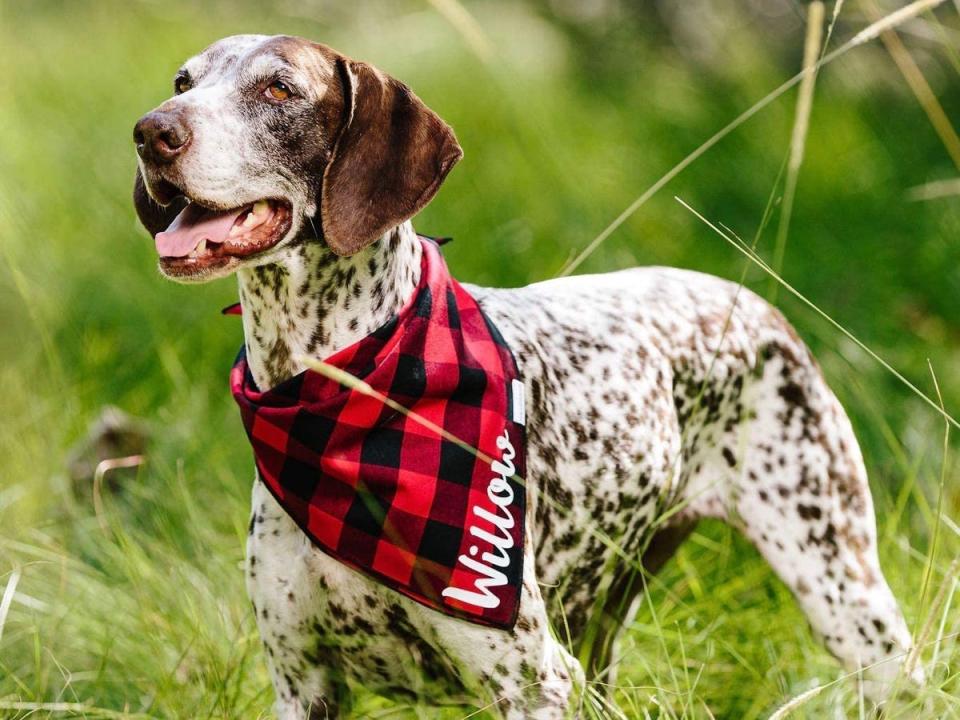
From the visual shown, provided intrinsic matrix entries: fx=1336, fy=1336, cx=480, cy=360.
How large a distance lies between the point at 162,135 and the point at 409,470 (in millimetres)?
889

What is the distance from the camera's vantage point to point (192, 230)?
111 inches

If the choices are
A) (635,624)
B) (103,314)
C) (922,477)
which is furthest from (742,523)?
(103,314)

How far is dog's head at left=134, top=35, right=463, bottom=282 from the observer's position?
275cm

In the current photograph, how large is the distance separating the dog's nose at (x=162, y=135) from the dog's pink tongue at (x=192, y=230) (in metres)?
0.17

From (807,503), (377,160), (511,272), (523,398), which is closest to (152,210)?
(377,160)

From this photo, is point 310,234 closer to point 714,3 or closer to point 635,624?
point 635,624

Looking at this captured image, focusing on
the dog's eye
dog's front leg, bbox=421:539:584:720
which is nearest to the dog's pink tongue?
the dog's eye

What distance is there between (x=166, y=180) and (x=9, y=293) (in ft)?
10.7

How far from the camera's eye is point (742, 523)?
151 inches

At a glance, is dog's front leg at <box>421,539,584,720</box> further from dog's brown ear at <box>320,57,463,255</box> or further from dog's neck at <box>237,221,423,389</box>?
dog's brown ear at <box>320,57,463,255</box>

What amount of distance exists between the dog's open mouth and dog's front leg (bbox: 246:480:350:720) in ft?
2.15

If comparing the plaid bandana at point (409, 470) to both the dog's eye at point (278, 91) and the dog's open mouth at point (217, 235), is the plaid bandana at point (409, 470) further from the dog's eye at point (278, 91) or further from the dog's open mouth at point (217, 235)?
the dog's eye at point (278, 91)

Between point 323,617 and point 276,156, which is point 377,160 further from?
point 323,617

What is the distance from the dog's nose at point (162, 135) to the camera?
2699mm
